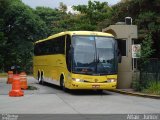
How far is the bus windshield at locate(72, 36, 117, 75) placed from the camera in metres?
22.3

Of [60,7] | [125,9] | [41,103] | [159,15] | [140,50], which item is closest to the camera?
[41,103]

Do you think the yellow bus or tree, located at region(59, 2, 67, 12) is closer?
the yellow bus

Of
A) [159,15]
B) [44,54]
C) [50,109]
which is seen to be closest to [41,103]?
[50,109]

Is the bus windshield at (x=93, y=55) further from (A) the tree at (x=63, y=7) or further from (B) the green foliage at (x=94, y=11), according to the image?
(A) the tree at (x=63, y=7)

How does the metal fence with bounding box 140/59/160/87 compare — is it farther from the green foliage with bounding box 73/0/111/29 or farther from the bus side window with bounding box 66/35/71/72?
the green foliage with bounding box 73/0/111/29

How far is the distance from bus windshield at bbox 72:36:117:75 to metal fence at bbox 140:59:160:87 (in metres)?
2.24

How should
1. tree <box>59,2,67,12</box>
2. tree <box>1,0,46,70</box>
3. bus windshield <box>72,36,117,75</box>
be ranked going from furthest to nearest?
tree <box>59,2,67,12</box>
tree <box>1,0,46,70</box>
bus windshield <box>72,36,117,75</box>

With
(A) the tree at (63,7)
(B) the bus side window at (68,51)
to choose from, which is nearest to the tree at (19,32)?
(A) the tree at (63,7)

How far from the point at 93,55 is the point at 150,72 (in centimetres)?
367

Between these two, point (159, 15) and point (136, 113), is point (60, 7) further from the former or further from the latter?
point (136, 113)

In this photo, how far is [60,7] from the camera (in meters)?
81.3

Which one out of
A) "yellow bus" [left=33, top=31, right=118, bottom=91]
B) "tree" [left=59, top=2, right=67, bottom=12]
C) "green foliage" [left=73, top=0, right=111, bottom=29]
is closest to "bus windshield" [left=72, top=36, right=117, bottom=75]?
"yellow bus" [left=33, top=31, right=118, bottom=91]

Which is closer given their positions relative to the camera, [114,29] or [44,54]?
[114,29]

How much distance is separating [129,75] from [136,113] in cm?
1058
